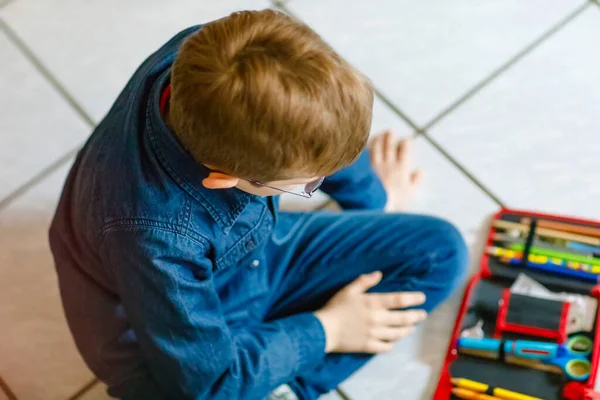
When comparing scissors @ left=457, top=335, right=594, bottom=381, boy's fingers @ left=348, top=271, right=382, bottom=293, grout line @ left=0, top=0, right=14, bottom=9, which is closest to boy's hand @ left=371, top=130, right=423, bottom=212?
boy's fingers @ left=348, top=271, right=382, bottom=293

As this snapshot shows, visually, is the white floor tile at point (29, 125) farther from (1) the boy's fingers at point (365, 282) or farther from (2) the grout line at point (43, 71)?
(1) the boy's fingers at point (365, 282)

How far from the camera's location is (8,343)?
3.05ft

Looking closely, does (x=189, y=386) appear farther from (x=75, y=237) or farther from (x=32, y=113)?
(x=32, y=113)

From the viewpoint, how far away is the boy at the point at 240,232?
50 centimetres

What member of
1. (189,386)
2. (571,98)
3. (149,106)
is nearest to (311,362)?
(189,386)

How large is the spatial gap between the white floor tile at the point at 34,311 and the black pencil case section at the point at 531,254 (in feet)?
1.78

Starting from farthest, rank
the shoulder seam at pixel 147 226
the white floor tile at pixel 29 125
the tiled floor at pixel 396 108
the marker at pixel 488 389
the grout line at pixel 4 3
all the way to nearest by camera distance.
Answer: the grout line at pixel 4 3
the white floor tile at pixel 29 125
the tiled floor at pixel 396 108
the marker at pixel 488 389
the shoulder seam at pixel 147 226

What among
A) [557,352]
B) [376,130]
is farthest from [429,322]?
[376,130]

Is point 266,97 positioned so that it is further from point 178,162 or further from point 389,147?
point 389,147

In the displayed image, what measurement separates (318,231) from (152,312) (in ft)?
0.89

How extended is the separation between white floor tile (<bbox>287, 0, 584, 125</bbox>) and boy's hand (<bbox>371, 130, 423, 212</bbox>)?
0.06 meters

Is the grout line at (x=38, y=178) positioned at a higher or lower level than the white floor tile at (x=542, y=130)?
higher

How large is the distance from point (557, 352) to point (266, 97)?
0.53 metres

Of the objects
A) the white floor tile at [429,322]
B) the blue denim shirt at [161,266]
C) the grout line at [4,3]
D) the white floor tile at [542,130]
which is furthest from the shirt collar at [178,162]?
the grout line at [4,3]
